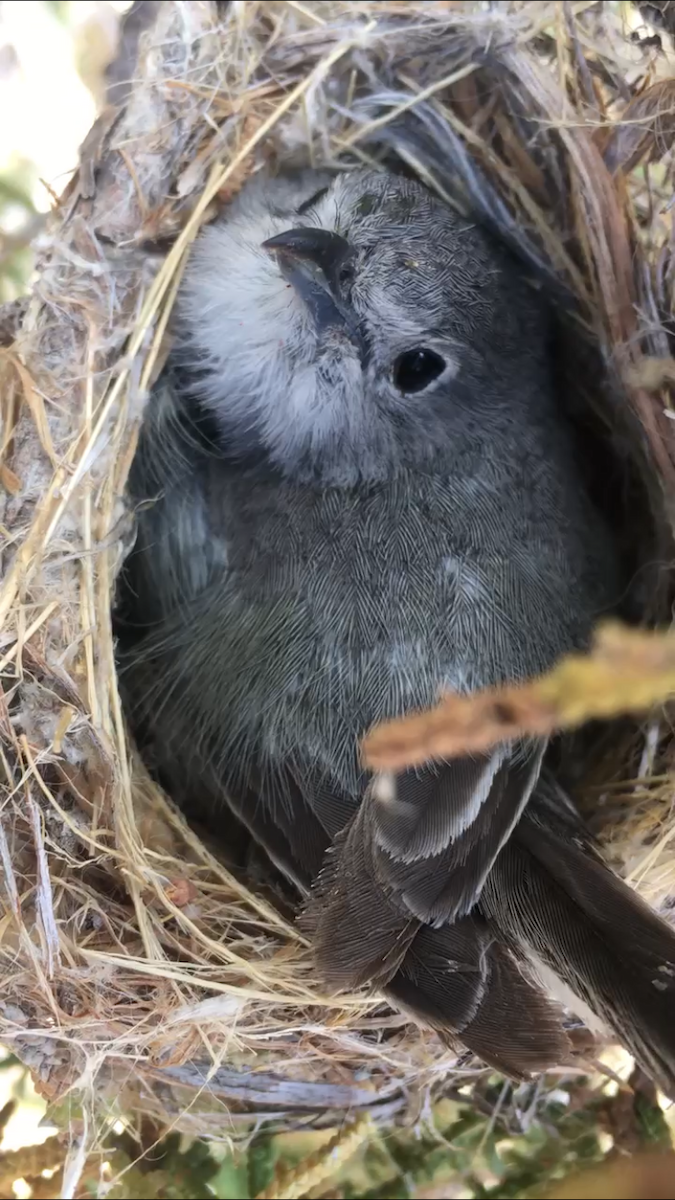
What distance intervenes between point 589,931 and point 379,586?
20.9 inches

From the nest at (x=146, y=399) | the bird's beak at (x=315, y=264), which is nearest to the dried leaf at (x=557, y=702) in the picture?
the nest at (x=146, y=399)

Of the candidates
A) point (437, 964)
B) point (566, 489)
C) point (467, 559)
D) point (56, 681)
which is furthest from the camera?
point (566, 489)

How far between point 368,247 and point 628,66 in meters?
0.48

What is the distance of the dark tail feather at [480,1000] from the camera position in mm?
1091

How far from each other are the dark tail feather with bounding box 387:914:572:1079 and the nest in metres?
0.14

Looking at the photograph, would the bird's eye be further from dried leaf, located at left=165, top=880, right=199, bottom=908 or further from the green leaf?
the green leaf

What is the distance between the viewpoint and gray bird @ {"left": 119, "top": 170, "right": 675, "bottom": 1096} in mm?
1145

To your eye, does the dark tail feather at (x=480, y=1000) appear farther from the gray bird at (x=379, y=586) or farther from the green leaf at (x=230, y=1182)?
the green leaf at (x=230, y=1182)

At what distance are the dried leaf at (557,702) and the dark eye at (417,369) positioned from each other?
100cm

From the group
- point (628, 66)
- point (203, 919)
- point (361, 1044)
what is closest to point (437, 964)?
point (361, 1044)

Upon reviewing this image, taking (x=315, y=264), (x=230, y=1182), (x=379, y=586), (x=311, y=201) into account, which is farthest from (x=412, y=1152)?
(x=311, y=201)

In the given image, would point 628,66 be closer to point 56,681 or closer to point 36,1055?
point 56,681

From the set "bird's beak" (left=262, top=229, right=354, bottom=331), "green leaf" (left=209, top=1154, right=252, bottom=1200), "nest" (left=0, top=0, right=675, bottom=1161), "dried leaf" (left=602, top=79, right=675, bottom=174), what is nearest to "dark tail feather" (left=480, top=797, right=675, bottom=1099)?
"nest" (left=0, top=0, right=675, bottom=1161)

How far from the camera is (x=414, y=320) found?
1.42 metres
